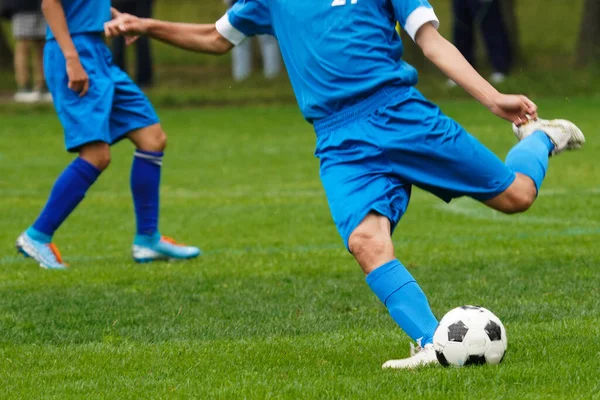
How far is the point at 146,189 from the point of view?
7.72 m

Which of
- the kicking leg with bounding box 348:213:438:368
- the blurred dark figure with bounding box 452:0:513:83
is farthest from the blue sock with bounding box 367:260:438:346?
the blurred dark figure with bounding box 452:0:513:83

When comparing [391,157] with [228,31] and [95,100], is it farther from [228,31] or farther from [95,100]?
[95,100]

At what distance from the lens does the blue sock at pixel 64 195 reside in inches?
297

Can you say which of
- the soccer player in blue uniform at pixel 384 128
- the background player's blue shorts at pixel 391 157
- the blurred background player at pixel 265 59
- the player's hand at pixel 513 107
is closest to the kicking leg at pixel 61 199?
the soccer player in blue uniform at pixel 384 128

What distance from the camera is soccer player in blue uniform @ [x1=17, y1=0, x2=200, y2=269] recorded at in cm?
738

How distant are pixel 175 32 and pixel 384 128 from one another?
129 centimetres

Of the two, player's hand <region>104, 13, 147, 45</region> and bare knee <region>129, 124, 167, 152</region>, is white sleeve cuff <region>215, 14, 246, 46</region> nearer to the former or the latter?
player's hand <region>104, 13, 147, 45</region>

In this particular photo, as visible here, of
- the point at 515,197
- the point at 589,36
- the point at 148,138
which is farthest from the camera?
the point at 589,36

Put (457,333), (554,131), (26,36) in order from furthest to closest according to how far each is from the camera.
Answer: (26,36)
(554,131)
(457,333)

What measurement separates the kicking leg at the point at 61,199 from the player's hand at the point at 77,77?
0.34 m

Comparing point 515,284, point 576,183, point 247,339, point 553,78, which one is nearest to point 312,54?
point 247,339

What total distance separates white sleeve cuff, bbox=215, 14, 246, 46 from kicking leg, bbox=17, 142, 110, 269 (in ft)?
6.96

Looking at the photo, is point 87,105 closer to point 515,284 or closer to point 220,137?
point 515,284

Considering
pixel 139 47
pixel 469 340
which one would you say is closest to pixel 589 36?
pixel 139 47
